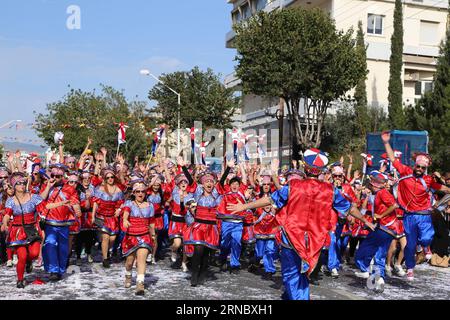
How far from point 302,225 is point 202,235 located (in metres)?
3.45

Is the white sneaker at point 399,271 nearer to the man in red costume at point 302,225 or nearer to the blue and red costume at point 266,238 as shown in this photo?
the blue and red costume at point 266,238

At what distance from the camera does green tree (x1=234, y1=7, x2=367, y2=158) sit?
93.8ft

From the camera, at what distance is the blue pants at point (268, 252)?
10.4 m

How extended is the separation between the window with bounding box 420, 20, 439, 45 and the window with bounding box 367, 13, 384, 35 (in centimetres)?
293

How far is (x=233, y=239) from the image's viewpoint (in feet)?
35.6

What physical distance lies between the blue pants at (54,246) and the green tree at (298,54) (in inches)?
800

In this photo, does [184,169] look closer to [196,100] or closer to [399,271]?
[399,271]

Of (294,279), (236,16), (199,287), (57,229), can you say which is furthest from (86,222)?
(236,16)

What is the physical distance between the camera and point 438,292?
938 centimetres

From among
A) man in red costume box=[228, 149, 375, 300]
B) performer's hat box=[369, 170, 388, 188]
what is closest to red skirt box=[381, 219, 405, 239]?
performer's hat box=[369, 170, 388, 188]

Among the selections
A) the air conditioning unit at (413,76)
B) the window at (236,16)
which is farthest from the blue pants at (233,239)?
the window at (236,16)
